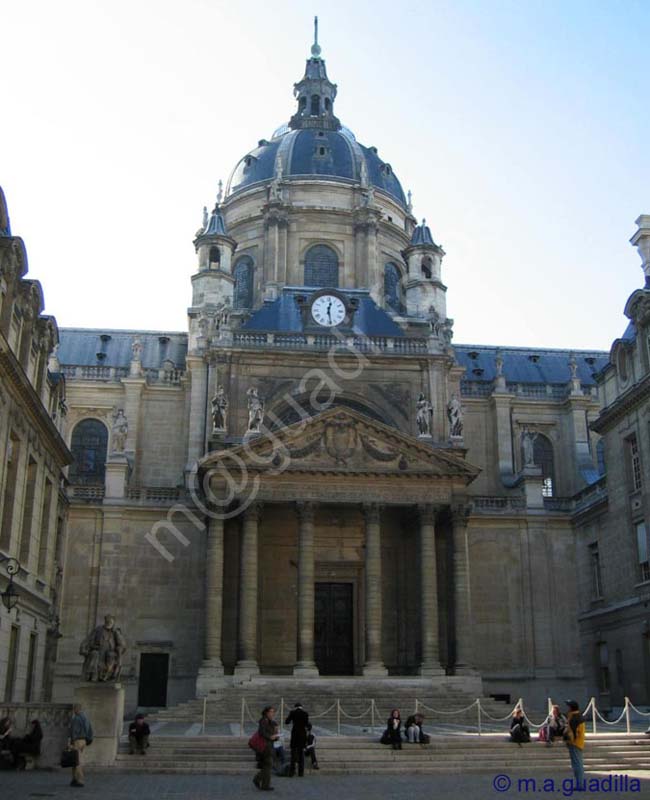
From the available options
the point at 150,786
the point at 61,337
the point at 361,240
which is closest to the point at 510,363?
the point at 361,240

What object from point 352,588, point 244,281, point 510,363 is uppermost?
point 244,281

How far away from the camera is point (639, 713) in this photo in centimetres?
3177

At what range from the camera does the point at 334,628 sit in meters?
41.5

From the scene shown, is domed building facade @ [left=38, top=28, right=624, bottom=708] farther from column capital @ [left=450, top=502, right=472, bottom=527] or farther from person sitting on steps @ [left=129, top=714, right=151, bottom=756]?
person sitting on steps @ [left=129, top=714, right=151, bottom=756]

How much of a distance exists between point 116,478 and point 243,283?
18803mm

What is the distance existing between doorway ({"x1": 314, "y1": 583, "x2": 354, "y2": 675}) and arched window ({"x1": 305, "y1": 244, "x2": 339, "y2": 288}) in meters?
21.6

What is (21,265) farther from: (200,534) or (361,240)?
(361,240)

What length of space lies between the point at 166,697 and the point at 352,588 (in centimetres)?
916

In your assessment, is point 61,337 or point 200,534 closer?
point 200,534

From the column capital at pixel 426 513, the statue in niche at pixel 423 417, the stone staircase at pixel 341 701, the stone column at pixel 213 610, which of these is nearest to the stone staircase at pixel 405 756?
the stone staircase at pixel 341 701

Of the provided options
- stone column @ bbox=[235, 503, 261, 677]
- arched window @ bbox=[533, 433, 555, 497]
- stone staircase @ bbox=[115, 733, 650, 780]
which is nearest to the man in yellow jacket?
stone staircase @ bbox=[115, 733, 650, 780]

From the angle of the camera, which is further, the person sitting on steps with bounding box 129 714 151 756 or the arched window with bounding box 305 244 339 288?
the arched window with bounding box 305 244 339 288

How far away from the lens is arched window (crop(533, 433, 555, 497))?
53688mm

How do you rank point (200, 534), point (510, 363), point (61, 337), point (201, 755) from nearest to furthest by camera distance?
point (201, 755) < point (200, 534) < point (61, 337) < point (510, 363)
